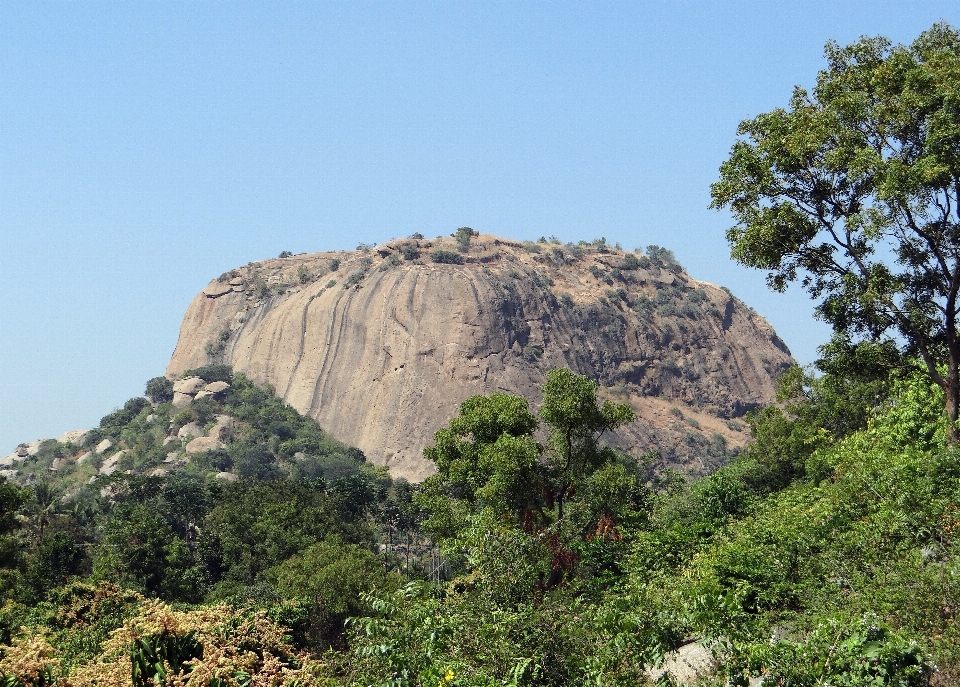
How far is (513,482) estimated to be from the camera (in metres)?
23.9

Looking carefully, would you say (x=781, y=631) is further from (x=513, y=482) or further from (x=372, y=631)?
(x=513, y=482)

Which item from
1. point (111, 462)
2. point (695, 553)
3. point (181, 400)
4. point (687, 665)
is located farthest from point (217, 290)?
point (687, 665)

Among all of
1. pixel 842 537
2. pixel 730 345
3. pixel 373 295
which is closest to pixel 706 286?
pixel 730 345

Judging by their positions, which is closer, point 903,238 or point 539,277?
point 903,238

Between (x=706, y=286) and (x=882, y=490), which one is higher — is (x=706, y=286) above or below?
above

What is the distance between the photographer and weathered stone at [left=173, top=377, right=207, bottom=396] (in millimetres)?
121419

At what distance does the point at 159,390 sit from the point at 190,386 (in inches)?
272

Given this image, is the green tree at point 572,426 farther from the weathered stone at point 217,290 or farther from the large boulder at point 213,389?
the weathered stone at point 217,290

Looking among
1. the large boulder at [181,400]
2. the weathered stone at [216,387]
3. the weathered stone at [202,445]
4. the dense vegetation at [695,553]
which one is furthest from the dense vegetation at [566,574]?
the weathered stone at [216,387]

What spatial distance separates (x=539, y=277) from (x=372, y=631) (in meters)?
123

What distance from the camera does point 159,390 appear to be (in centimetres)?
12656

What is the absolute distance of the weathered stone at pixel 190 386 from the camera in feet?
398

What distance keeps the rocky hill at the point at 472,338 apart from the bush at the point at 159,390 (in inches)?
290

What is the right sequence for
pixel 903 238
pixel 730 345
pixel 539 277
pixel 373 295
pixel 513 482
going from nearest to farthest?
1. pixel 903 238
2. pixel 513 482
3. pixel 373 295
4. pixel 539 277
5. pixel 730 345
